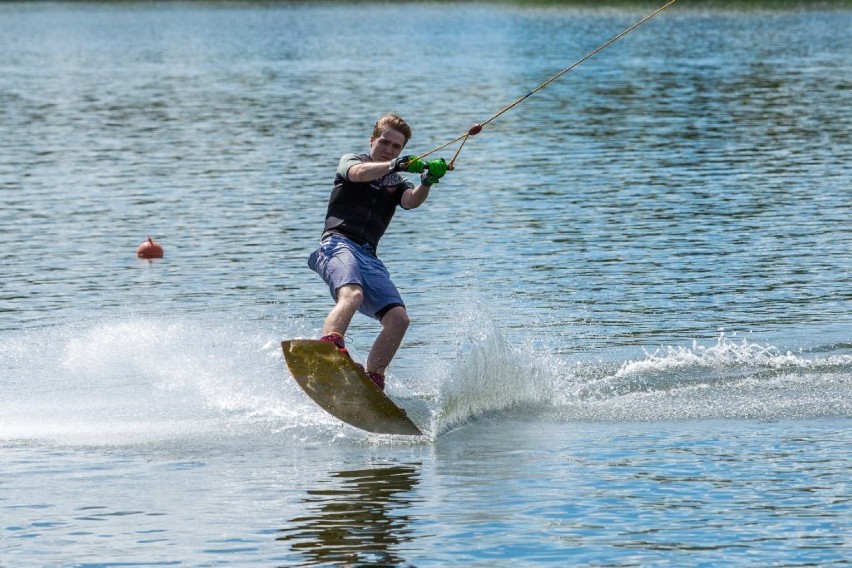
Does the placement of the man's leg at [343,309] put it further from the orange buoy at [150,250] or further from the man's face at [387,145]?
the orange buoy at [150,250]

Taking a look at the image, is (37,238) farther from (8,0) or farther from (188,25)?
(8,0)

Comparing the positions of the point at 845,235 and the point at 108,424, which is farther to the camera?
the point at 845,235

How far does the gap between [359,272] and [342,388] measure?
930 millimetres

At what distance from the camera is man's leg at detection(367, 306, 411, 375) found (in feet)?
37.7

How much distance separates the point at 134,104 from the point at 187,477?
35.0 metres

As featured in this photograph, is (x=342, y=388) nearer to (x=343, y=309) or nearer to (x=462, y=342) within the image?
(x=343, y=309)

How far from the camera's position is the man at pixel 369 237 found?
11.2m

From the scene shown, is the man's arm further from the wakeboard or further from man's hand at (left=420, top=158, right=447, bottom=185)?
the wakeboard

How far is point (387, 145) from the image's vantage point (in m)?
11.4

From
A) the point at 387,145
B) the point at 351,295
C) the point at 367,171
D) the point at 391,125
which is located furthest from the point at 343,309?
the point at 391,125

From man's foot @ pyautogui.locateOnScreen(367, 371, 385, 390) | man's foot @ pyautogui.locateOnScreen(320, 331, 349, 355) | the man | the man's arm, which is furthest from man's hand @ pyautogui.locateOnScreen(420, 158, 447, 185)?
man's foot @ pyautogui.locateOnScreen(367, 371, 385, 390)

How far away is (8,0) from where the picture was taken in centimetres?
16525

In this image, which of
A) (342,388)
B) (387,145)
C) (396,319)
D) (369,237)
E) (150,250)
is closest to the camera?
(342,388)

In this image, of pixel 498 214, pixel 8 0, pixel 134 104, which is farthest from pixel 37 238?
pixel 8 0
